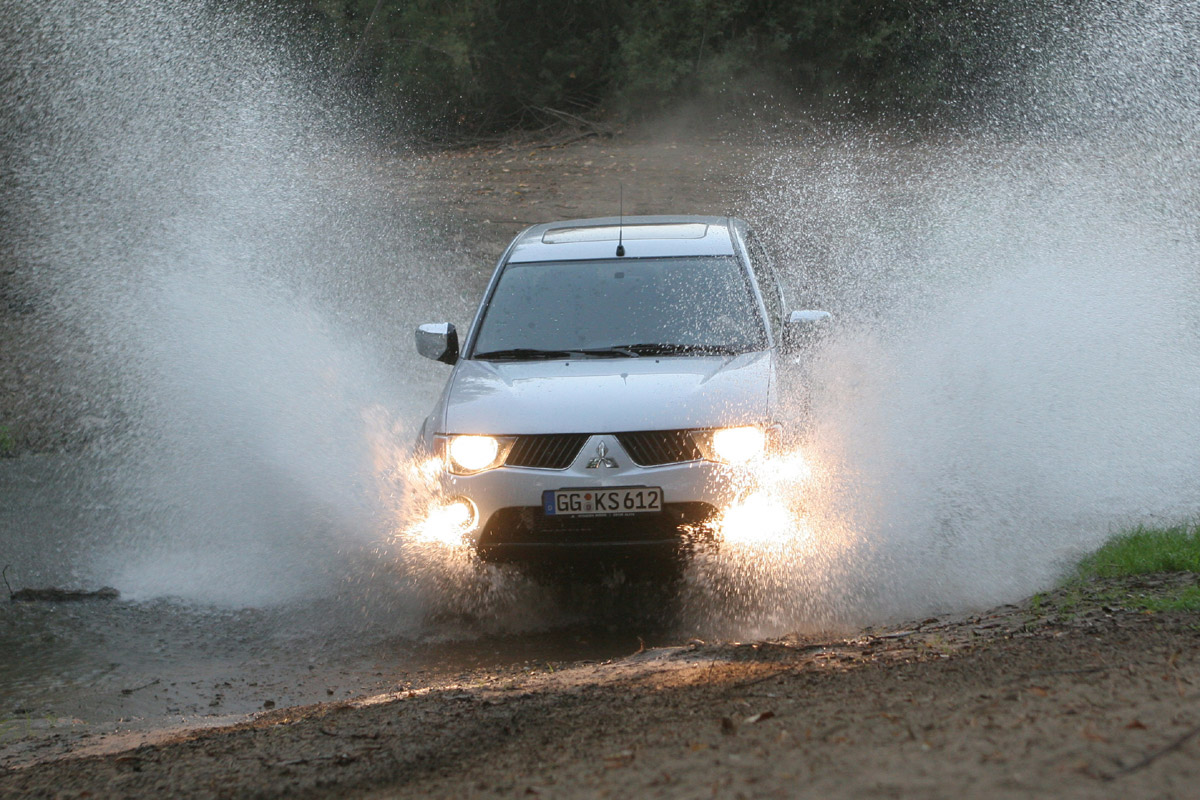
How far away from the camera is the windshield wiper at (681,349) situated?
609 centimetres

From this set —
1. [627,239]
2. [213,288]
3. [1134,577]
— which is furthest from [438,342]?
[213,288]

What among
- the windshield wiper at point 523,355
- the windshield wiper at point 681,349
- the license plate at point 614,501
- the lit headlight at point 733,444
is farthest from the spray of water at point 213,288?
the lit headlight at point 733,444

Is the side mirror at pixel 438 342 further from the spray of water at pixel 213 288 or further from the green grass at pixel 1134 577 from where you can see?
the green grass at pixel 1134 577

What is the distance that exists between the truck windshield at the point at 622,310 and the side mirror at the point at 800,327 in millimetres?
130

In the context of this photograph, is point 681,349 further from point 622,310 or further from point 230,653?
point 230,653

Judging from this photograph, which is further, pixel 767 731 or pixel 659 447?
pixel 659 447

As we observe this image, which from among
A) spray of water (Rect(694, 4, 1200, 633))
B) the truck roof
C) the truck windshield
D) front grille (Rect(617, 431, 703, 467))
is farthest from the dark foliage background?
front grille (Rect(617, 431, 703, 467))

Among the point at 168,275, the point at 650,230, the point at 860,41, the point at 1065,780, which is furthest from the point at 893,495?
the point at 860,41

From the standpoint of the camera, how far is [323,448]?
8.16 meters

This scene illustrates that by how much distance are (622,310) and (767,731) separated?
11.2ft

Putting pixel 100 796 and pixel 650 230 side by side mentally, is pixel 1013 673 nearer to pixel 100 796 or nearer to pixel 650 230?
pixel 100 796

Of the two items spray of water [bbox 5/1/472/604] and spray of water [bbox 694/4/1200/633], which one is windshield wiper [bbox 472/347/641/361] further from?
spray of water [bbox 5/1/472/604]

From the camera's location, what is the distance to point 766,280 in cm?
723

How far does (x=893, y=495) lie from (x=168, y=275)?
865cm
